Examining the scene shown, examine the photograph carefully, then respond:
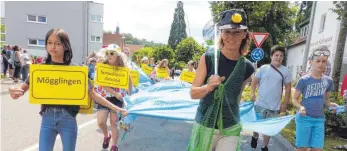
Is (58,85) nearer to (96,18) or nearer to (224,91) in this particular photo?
(224,91)

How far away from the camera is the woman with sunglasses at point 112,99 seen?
4.45 metres

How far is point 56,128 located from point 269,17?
2790 cm

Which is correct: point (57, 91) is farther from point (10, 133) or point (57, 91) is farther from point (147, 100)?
point (10, 133)

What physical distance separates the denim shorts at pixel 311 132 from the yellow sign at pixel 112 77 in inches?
108

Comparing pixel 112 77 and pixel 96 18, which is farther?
pixel 96 18

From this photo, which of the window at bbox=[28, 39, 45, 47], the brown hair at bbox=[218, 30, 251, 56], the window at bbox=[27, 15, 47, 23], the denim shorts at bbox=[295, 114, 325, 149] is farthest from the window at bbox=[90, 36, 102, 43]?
the brown hair at bbox=[218, 30, 251, 56]

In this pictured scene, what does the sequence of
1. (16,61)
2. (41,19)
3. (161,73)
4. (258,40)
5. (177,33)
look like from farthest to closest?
(177,33) < (41,19) < (16,61) < (161,73) < (258,40)

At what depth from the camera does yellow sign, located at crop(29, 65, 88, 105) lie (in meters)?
2.89

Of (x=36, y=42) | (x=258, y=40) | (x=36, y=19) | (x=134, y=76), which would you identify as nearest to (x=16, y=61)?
(x=134, y=76)

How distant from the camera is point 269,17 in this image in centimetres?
2773

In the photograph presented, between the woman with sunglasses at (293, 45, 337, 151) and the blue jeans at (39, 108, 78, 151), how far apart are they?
9.23 ft

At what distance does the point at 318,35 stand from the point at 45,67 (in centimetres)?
2103

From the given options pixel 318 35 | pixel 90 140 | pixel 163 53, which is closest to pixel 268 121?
pixel 90 140

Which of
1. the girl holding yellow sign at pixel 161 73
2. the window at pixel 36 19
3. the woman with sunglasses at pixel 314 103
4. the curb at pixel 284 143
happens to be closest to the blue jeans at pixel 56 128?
the woman with sunglasses at pixel 314 103
